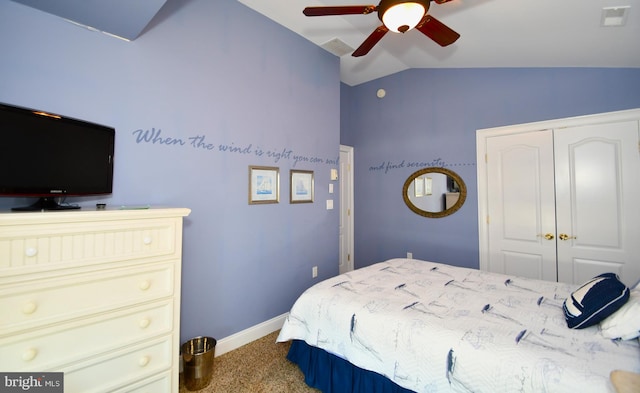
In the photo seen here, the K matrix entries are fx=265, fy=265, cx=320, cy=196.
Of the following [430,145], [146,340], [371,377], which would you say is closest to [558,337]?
[371,377]

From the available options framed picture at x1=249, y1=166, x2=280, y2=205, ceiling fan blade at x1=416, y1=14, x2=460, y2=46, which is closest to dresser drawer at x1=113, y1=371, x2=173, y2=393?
framed picture at x1=249, y1=166, x2=280, y2=205

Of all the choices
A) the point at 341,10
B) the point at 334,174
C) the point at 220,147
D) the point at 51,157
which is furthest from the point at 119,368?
the point at 334,174

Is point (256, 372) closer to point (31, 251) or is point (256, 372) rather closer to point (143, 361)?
point (143, 361)

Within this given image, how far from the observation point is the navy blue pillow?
1.31 metres

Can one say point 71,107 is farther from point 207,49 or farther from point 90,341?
point 90,341

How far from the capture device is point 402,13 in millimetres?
1582

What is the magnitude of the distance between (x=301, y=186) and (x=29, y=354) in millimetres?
2304

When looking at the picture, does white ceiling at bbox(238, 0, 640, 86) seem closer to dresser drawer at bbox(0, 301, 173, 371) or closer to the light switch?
the light switch

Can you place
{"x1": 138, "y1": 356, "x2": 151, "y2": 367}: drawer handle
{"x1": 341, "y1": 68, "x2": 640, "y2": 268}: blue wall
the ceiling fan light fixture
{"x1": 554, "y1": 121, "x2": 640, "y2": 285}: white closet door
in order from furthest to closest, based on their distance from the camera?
1. {"x1": 341, "y1": 68, "x2": 640, "y2": 268}: blue wall
2. {"x1": 554, "y1": 121, "x2": 640, "y2": 285}: white closet door
3. the ceiling fan light fixture
4. {"x1": 138, "y1": 356, "x2": 151, "y2": 367}: drawer handle

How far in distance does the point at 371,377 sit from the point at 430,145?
2993 millimetres

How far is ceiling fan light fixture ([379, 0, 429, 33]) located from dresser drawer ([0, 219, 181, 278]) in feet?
5.86

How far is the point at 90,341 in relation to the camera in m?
1.28

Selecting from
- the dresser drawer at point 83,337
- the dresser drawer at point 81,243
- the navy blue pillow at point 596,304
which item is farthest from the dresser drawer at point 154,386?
the navy blue pillow at point 596,304

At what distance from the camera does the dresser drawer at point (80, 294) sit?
110 cm
